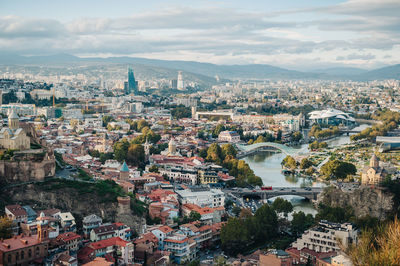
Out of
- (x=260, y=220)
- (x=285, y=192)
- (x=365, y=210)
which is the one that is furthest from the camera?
(x=285, y=192)

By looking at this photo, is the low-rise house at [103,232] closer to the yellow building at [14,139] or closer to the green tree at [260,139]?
the yellow building at [14,139]

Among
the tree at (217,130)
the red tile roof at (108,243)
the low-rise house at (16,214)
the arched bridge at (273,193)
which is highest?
the low-rise house at (16,214)

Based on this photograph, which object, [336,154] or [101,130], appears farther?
[101,130]

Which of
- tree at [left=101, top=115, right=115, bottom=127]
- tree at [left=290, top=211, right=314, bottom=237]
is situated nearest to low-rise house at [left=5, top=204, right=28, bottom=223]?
tree at [left=290, top=211, right=314, bottom=237]

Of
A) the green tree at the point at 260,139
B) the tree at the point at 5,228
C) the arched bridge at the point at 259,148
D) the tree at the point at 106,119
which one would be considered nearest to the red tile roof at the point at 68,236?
the tree at the point at 5,228

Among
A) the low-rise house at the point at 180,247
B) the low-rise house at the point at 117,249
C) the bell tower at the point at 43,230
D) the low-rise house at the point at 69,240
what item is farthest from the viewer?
the low-rise house at the point at 180,247

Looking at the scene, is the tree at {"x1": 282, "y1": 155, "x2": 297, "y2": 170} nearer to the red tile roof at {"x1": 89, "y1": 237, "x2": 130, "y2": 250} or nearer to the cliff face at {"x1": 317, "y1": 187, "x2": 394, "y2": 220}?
the cliff face at {"x1": 317, "y1": 187, "x2": 394, "y2": 220}

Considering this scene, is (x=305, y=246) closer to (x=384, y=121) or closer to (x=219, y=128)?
(x=219, y=128)

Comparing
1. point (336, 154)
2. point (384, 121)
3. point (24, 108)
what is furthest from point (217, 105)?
point (336, 154)
